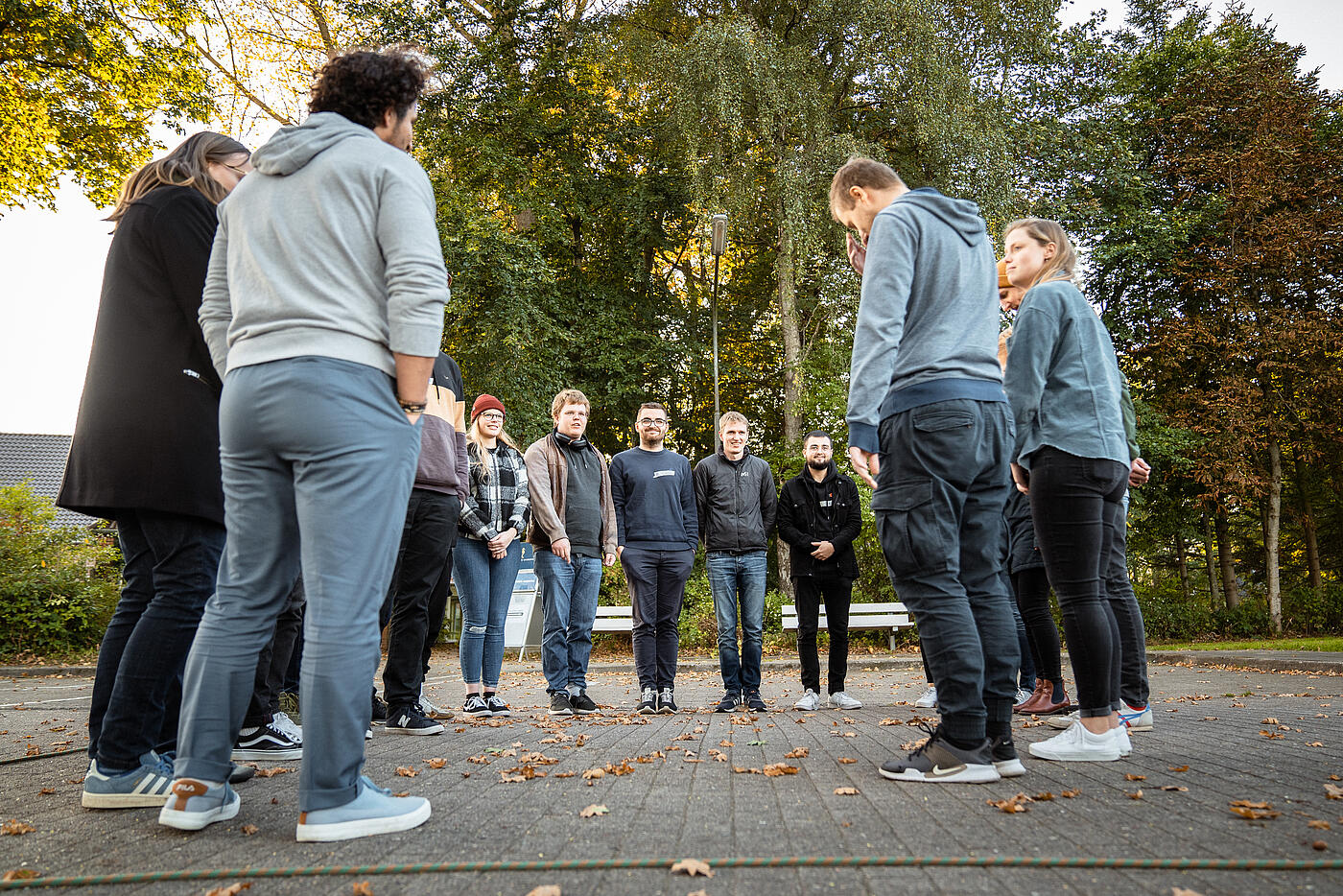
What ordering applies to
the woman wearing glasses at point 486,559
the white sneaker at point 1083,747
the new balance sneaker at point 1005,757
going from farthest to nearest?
the woman wearing glasses at point 486,559, the white sneaker at point 1083,747, the new balance sneaker at point 1005,757

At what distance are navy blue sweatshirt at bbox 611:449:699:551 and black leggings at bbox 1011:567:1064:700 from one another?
2.33 meters

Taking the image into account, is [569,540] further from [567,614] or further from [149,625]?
[149,625]

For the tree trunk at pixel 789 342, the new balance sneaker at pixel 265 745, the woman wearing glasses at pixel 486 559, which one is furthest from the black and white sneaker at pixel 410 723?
the tree trunk at pixel 789 342

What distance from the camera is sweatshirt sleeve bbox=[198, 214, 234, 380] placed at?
2.86 metres

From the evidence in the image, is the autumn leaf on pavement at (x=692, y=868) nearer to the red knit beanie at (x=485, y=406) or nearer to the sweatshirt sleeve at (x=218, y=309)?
the sweatshirt sleeve at (x=218, y=309)

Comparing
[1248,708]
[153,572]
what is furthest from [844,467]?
[153,572]

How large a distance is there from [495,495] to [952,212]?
3952 mm

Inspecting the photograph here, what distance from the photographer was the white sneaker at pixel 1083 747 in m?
3.56

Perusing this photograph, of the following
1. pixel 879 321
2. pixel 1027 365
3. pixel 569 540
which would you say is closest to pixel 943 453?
pixel 879 321

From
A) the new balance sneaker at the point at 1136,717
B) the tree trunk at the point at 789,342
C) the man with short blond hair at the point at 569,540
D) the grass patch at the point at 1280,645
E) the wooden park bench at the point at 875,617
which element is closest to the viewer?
the new balance sneaker at the point at 1136,717

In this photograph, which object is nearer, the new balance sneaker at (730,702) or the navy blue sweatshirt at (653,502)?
the new balance sneaker at (730,702)

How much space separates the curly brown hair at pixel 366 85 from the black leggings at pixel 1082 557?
2800 mm

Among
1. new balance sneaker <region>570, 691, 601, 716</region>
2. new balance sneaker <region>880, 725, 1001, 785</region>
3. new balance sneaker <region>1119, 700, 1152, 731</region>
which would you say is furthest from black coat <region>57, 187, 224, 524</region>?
new balance sneaker <region>1119, 700, 1152, 731</region>

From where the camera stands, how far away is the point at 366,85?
2791 millimetres
